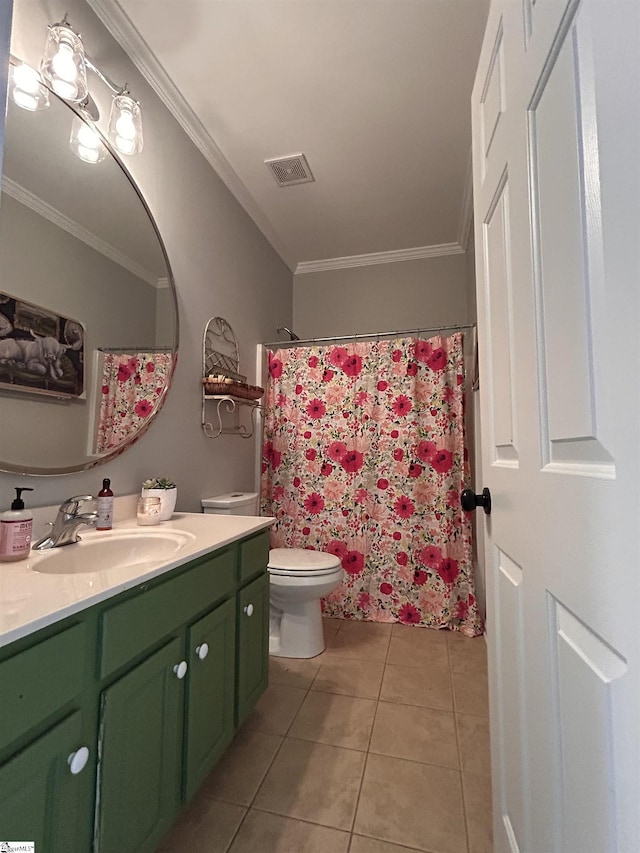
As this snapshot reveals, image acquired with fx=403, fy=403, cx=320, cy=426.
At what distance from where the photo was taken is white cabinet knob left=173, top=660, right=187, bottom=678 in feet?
3.26

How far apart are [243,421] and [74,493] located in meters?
1.26

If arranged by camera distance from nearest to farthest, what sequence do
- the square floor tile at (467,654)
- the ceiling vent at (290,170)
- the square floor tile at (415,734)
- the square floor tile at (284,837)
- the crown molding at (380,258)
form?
the square floor tile at (284,837) → the square floor tile at (415,734) → the square floor tile at (467,654) → the ceiling vent at (290,170) → the crown molding at (380,258)

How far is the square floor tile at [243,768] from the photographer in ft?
3.99

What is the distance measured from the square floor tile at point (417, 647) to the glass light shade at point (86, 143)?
2411mm

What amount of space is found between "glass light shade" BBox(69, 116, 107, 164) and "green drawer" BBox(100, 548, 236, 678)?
4.49 ft

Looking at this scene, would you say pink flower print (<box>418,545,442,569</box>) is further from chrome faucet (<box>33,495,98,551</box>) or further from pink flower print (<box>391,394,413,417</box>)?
chrome faucet (<box>33,495,98,551</box>)

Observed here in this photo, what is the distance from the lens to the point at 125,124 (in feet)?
4.61

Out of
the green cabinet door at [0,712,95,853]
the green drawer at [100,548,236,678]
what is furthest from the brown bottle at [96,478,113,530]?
the green cabinet door at [0,712,95,853]

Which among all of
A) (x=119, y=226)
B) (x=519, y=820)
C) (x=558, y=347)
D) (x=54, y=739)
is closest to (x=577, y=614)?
(x=558, y=347)

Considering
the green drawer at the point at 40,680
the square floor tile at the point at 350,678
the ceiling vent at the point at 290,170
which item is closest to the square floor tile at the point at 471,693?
the square floor tile at the point at 350,678

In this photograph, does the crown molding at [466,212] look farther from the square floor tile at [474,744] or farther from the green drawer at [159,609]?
the square floor tile at [474,744]

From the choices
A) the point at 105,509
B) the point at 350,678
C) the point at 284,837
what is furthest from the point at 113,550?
the point at 350,678

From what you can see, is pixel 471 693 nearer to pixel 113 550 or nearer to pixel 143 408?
pixel 113 550

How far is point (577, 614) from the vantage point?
51 centimetres
